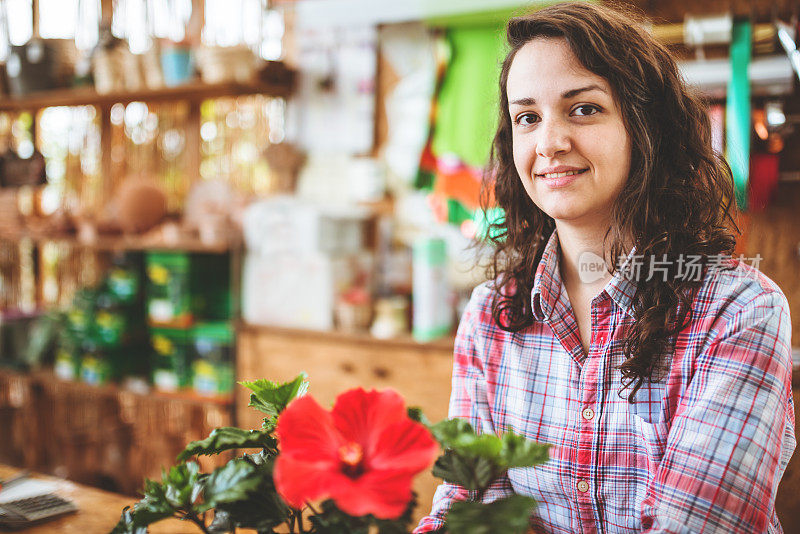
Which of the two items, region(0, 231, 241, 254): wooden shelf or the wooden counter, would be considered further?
region(0, 231, 241, 254): wooden shelf

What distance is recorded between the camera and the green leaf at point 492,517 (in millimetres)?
532

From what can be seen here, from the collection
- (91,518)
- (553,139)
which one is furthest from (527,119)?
(91,518)

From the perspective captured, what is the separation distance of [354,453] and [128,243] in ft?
8.82

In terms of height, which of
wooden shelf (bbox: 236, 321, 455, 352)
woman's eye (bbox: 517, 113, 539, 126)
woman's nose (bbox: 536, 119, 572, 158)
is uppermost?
woman's eye (bbox: 517, 113, 539, 126)

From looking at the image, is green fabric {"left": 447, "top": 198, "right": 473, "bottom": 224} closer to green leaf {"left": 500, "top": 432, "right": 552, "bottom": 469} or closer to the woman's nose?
the woman's nose

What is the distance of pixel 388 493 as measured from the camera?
20.7 inches

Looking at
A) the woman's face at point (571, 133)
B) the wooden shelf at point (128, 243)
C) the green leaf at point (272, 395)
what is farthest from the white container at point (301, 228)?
the green leaf at point (272, 395)

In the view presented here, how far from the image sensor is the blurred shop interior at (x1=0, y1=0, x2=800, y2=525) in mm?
2150

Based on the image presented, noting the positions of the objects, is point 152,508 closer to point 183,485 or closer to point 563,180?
point 183,485

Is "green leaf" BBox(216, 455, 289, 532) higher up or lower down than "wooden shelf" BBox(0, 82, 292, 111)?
lower down

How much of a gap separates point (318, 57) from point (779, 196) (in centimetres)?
186

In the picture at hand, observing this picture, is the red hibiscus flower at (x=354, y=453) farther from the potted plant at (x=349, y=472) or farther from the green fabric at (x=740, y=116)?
the green fabric at (x=740, y=116)

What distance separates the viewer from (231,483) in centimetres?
60

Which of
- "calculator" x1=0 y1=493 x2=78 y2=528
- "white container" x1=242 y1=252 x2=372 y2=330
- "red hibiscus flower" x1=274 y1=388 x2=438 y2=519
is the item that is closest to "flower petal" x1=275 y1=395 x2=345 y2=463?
"red hibiscus flower" x1=274 y1=388 x2=438 y2=519
